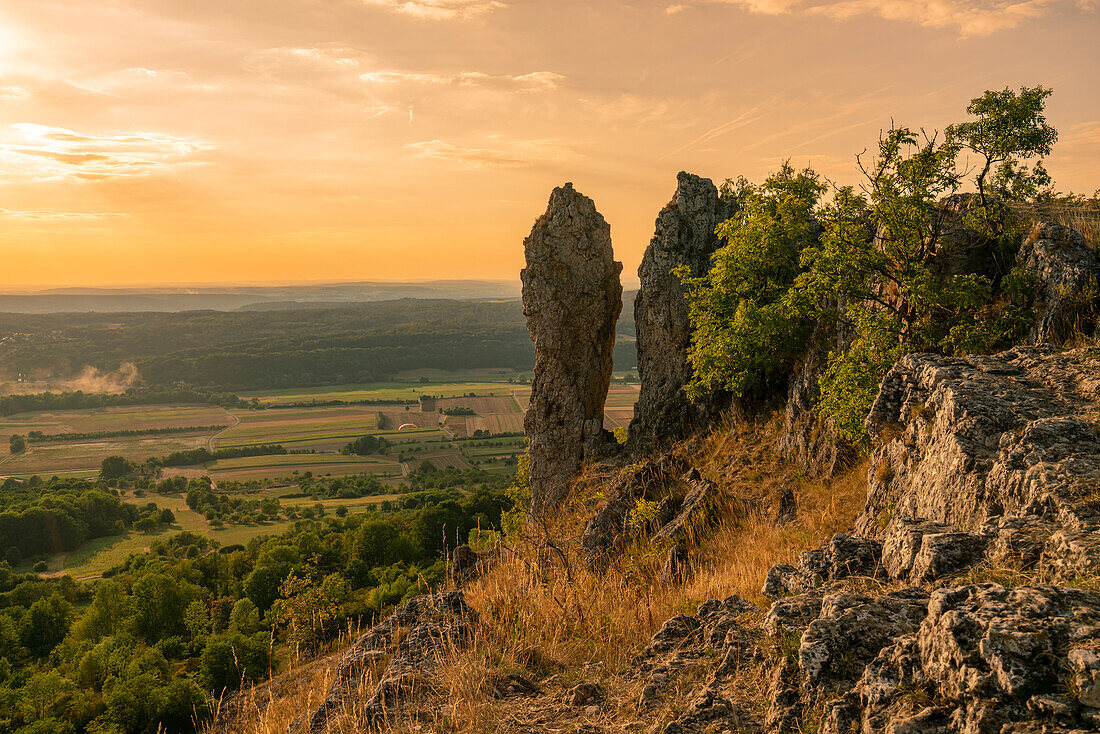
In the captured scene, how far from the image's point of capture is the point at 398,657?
6543 mm

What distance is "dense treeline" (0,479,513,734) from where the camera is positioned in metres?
40.3

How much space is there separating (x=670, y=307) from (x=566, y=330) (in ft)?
17.9

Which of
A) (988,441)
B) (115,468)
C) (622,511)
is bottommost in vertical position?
(115,468)

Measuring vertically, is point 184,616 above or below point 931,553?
below

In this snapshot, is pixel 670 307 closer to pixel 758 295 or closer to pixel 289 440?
pixel 758 295

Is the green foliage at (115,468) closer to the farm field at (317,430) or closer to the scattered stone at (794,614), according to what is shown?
the farm field at (317,430)

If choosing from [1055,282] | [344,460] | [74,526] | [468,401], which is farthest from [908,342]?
[468,401]

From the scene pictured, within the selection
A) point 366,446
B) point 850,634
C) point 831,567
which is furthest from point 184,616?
point 366,446

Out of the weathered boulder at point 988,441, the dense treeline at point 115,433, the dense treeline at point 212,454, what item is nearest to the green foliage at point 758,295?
the weathered boulder at point 988,441

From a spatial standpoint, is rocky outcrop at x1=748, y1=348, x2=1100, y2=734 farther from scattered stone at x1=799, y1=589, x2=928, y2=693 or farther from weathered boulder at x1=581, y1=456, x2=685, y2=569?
weathered boulder at x1=581, y1=456, x2=685, y2=569

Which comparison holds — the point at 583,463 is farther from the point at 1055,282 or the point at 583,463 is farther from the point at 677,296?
the point at 1055,282

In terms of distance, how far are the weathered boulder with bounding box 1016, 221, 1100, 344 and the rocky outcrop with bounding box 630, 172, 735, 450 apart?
13.0 metres

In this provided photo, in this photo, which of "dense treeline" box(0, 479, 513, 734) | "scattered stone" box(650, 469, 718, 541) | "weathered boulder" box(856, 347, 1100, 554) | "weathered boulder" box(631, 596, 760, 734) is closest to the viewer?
"weathered boulder" box(631, 596, 760, 734)

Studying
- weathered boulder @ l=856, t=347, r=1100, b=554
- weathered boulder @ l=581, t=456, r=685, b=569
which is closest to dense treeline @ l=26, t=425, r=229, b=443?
weathered boulder @ l=581, t=456, r=685, b=569
